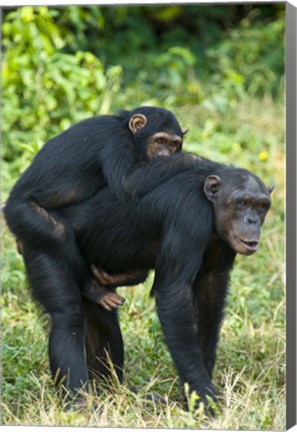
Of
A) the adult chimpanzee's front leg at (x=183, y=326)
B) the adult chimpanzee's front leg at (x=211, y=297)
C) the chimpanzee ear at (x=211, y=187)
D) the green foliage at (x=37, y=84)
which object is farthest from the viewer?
the green foliage at (x=37, y=84)

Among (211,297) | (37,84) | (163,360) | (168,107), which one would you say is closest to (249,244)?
(211,297)

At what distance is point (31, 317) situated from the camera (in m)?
6.45

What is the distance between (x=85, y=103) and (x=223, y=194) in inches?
157

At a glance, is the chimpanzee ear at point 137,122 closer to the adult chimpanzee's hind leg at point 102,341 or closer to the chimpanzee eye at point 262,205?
the chimpanzee eye at point 262,205

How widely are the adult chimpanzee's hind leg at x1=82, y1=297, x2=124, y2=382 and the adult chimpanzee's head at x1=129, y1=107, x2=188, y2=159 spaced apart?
98 cm

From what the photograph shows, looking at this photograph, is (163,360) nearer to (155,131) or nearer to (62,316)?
(62,316)

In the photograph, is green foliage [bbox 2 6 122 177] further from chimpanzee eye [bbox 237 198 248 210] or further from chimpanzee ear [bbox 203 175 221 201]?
chimpanzee eye [bbox 237 198 248 210]

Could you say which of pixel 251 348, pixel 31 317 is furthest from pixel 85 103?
pixel 251 348

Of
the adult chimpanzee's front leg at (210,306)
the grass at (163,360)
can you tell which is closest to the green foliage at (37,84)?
the grass at (163,360)

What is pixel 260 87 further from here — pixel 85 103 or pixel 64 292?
pixel 64 292

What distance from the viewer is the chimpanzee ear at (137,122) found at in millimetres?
5484

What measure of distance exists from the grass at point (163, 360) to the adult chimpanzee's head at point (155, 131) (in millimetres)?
1111

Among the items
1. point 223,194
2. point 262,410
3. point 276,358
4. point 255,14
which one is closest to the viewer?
point 262,410

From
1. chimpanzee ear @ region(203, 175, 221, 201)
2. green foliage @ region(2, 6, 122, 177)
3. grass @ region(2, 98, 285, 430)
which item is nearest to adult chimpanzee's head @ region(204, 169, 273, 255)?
chimpanzee ear @ region(203, 175, 221, 201)
